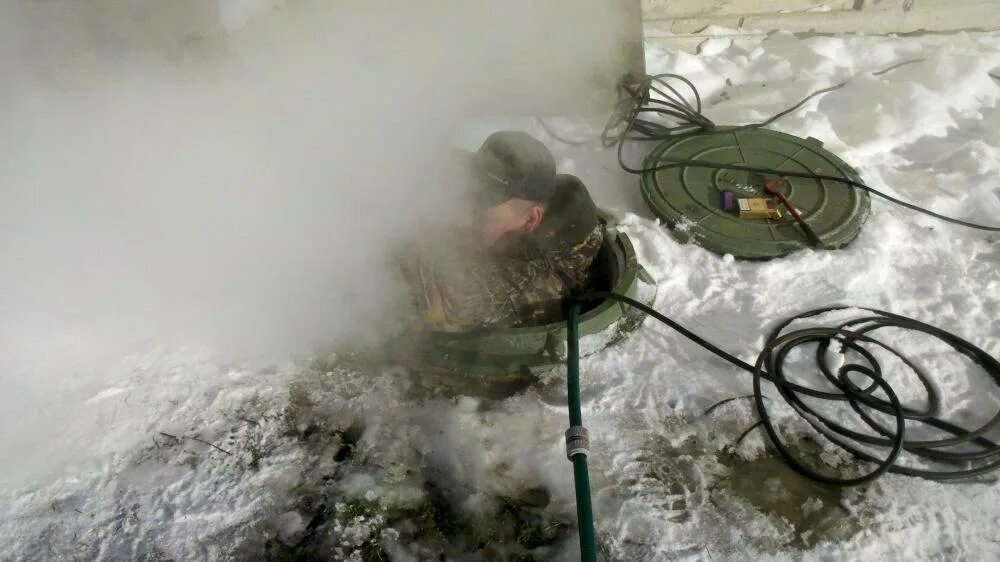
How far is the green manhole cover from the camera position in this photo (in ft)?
9.59

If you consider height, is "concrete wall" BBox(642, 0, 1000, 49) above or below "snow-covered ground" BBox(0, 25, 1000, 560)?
above

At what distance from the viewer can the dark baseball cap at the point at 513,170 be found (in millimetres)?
2430

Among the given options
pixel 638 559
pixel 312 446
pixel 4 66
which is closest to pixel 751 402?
pixel 638 559

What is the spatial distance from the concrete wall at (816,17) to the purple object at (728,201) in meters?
1.81

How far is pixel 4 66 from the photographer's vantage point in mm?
2354

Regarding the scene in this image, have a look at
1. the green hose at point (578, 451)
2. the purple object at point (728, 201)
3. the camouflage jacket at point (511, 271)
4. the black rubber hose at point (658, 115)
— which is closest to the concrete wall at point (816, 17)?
the black rubber hose at point (658, 115)

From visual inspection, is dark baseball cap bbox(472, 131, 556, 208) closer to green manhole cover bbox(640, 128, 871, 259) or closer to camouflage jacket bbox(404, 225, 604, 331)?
camouflage jacket bbox(404, 225, 604, 331)

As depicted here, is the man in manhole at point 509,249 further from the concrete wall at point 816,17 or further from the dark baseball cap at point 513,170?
the concrete wall at point 816,17

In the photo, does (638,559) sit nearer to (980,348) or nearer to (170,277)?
(980,348)

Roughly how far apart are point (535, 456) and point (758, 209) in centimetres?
174

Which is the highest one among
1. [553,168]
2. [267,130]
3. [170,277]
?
[267,130]

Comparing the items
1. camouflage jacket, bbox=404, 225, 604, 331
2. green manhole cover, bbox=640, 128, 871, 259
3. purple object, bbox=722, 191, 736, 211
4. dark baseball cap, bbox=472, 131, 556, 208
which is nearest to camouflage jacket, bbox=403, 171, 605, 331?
camouflage jacket, bbox=404, 225, 604, 331

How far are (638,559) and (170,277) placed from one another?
7.29 ft

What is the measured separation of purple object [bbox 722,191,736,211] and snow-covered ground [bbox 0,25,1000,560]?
1.12 ft
